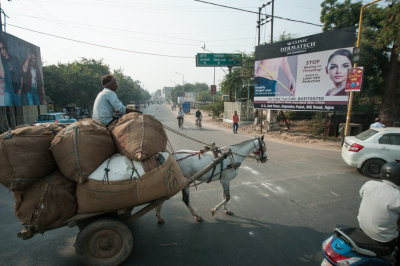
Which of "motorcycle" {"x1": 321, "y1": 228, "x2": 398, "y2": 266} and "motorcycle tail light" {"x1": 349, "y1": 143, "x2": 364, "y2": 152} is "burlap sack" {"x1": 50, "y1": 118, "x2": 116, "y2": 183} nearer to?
"motorcycle" {"x1": 321, "y1": 228, "x2": 398, "y2": 266}

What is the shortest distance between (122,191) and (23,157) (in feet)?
4.02

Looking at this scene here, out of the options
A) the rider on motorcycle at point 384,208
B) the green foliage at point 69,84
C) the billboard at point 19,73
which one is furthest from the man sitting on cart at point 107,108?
the green foliage at point 69,84

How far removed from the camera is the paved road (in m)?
3.10

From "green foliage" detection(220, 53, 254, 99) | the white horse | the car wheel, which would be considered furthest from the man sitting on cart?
"green foliage" detection(220, 53, 254, 99)

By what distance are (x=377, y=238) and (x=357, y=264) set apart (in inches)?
14.3

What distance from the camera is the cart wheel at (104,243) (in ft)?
9.11

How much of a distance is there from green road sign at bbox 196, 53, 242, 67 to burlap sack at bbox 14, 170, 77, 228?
82.4 ft

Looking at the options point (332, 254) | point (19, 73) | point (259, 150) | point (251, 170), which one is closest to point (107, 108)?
point (259, 150)

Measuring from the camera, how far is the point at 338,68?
12.1 m

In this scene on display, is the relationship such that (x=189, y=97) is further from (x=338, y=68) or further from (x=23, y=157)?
(x=23, y=157)

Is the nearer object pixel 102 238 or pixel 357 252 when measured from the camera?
pixel 357 252

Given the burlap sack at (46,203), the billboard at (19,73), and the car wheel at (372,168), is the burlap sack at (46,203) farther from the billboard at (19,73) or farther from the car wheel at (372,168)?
the billboard at (19,73)

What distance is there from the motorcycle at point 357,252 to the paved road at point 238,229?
87 centimetres

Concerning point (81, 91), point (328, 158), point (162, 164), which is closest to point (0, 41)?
point (81, 91)
